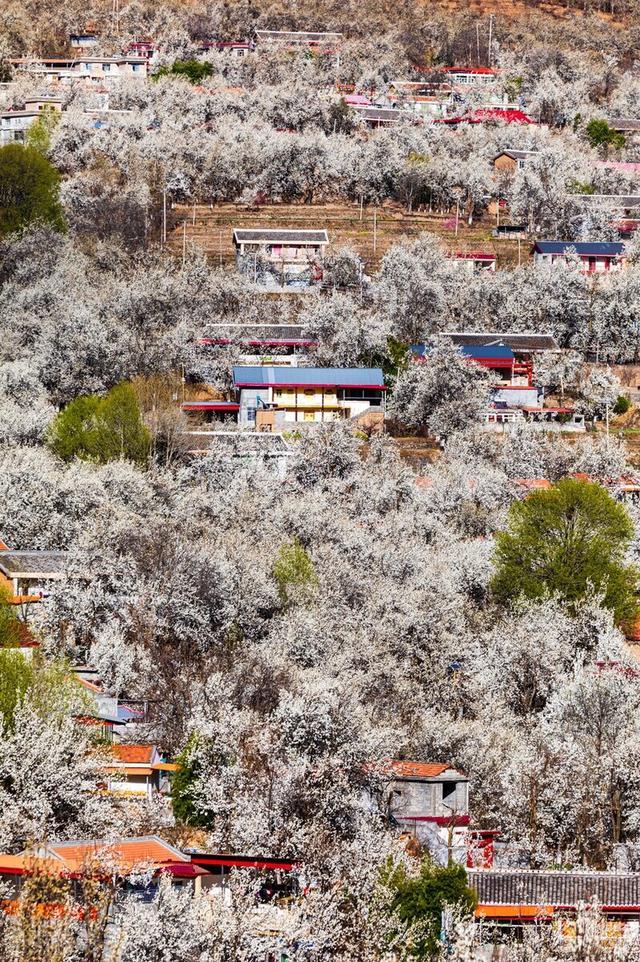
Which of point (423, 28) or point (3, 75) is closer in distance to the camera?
point (3, 75)

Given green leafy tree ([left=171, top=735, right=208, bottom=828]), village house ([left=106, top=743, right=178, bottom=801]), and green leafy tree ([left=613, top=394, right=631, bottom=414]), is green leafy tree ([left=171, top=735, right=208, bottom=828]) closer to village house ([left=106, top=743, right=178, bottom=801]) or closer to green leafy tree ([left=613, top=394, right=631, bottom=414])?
village house ([left=106, top=743, right=178, bottom=801])

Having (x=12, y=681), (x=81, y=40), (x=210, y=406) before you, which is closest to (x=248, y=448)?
(x=210, y=406)

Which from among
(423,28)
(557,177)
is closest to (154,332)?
(557,177)

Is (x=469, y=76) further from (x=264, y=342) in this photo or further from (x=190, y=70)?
(x=264, y=342)

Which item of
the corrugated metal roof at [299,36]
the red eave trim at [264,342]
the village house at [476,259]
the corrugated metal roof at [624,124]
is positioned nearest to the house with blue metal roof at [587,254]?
the village house at [476,259]

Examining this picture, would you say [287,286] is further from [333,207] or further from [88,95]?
[88,95]

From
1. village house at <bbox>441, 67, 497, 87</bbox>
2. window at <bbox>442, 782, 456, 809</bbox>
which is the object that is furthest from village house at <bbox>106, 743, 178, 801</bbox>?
village house at <bbox>441, 67, 497, 87</bbox>

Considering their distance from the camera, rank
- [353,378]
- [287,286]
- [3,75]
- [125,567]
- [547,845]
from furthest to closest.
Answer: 1. [3,75]
2. [287,286]
3. [353,378]
4. [125,567]
5. [547,845]
